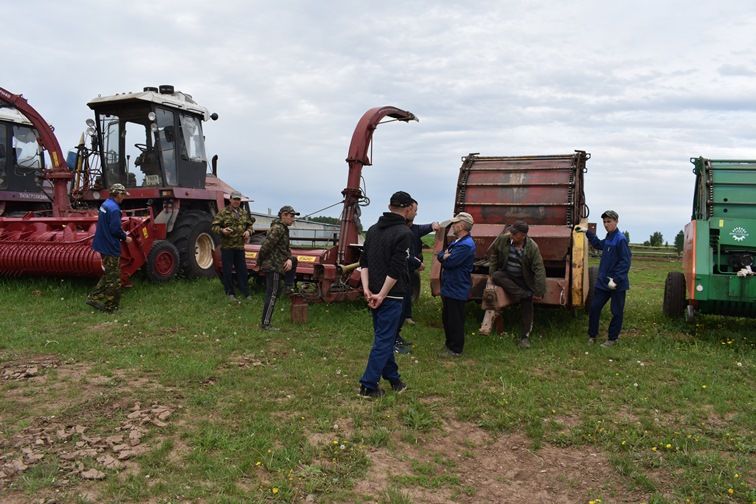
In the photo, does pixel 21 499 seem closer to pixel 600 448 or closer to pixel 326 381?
pixel 326 381

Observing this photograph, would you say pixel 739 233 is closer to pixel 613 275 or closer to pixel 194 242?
pixel 613 275

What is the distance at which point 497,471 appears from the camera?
4.11m

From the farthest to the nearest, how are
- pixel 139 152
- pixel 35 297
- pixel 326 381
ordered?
pixel 139 152
pixel 35 297
pixel 326 381

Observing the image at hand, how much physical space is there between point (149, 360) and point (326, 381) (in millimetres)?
1919

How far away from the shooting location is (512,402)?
17.3 ft

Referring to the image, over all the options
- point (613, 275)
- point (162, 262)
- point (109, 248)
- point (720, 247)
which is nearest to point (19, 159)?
point (162, 262)

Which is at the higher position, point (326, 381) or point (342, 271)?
point (342, 271)

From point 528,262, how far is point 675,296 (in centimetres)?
282

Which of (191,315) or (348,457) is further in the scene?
(191,315)

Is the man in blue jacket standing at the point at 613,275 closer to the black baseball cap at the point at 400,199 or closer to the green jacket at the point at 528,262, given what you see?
the green jacket at the point at 528,262

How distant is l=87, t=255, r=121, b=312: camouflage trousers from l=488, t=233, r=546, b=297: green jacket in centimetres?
513

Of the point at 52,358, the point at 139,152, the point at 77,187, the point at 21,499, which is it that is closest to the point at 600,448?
the point at 21,499

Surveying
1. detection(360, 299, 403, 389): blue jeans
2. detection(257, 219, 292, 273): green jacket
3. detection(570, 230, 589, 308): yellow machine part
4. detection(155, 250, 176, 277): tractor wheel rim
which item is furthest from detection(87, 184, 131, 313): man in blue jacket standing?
detection(570, 230, 589, 308): yellow machine part

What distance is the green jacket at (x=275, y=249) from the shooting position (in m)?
7.62
